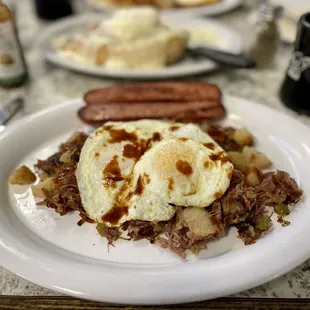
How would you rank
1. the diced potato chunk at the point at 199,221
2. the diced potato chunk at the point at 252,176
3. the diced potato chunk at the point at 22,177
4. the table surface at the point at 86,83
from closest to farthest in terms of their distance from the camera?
the diced potato chunk at the point at 199,221 < the diced potato chunk at the point at 252,176 < the diced potato chunk at the point at 22,177 < the table surface at the point at 86,83

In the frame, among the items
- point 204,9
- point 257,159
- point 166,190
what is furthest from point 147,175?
point 204,9

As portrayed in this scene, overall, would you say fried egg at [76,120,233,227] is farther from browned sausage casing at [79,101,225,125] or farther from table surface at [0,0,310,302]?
table surface at [0,0,310,302]

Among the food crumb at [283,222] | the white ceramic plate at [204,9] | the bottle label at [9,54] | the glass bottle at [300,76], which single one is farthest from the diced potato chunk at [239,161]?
the white ceramic plate at [204,9]

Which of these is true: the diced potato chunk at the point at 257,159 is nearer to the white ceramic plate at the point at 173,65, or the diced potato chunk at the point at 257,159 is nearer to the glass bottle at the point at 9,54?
the white ceramic plate at the point at 173,65

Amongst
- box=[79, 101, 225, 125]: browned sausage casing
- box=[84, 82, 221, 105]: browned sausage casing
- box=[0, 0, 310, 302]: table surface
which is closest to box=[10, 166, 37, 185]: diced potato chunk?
box=[79, 101, 225, 125]: browned sausage casing

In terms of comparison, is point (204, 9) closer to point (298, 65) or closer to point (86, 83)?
point (86, 83)

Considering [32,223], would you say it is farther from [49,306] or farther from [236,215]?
[236,215]
